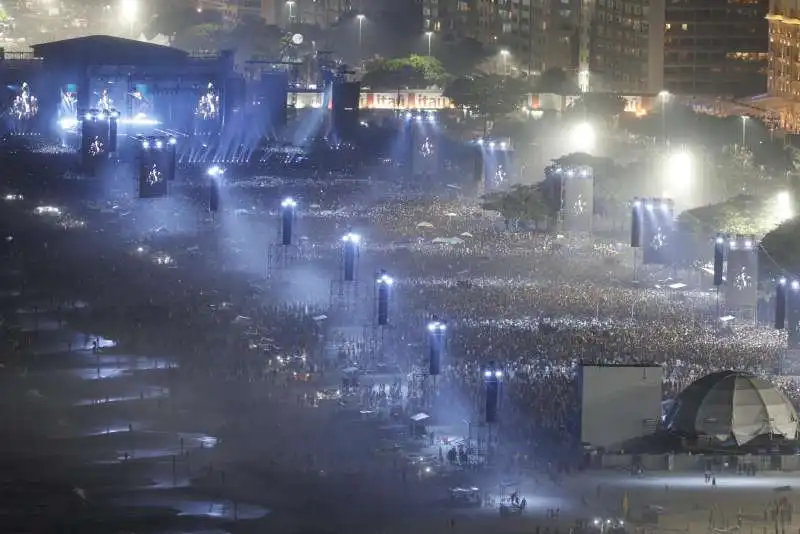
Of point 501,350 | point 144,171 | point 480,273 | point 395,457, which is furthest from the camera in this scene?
point 144,171

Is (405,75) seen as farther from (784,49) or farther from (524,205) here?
(524,205)

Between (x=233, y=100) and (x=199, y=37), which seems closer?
(x=233, y=100)

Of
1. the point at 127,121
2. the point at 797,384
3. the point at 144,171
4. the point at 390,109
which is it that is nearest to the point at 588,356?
the point at 797,384

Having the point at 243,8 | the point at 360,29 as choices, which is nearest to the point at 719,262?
the point at 360,29

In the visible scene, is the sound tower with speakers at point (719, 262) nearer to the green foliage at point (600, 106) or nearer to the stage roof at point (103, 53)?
the stage roof at point (103, 53)

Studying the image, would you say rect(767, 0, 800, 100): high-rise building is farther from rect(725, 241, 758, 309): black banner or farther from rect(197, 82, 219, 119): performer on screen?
rect(725, 241, 758, 309): black banner

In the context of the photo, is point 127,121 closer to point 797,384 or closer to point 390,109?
point 390,109

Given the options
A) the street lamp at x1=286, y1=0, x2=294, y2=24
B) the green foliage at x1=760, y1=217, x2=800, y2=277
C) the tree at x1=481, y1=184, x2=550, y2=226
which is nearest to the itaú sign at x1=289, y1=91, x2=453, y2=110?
the street lamp at x1=286, y1=0, x2=294, y2=24
